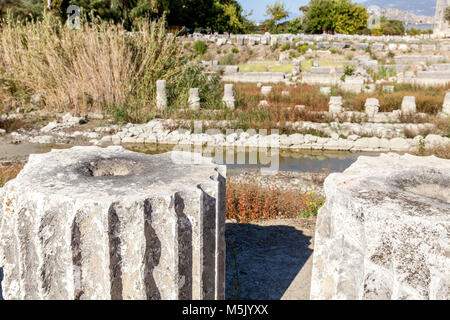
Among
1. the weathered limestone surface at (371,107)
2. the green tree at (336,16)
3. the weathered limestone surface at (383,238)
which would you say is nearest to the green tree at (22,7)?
the weathered limestone surface at (371,107)

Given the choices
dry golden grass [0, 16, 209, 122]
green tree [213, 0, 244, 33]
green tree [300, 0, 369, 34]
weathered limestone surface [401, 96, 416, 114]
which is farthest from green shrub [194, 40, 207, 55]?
green tree [300, 0, 369, 34]

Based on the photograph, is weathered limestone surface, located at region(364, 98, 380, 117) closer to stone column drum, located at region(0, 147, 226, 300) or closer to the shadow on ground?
the shadow on ground

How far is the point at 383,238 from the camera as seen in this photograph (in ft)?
6.89

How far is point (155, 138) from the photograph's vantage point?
9297 millimetres

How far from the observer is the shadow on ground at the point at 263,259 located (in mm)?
3258

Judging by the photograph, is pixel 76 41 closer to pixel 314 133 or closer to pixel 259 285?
pixel 314 133

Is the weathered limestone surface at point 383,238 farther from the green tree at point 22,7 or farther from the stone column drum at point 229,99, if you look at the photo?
the green tree at point 22,7

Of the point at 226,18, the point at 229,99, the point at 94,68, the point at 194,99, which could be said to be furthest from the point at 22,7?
the point at 229,99

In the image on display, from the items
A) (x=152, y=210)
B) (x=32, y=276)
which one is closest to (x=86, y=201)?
(x=152, y=210)

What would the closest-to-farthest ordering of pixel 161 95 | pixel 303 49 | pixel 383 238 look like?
pixel 383 238 → pixel 161 95 → pixel 303 49

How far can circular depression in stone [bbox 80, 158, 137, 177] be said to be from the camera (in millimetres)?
3049

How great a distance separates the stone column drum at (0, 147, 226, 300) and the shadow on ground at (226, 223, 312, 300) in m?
0.66

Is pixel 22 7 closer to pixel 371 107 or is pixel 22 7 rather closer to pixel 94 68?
pixel 94 68

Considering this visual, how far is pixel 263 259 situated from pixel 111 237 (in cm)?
179
